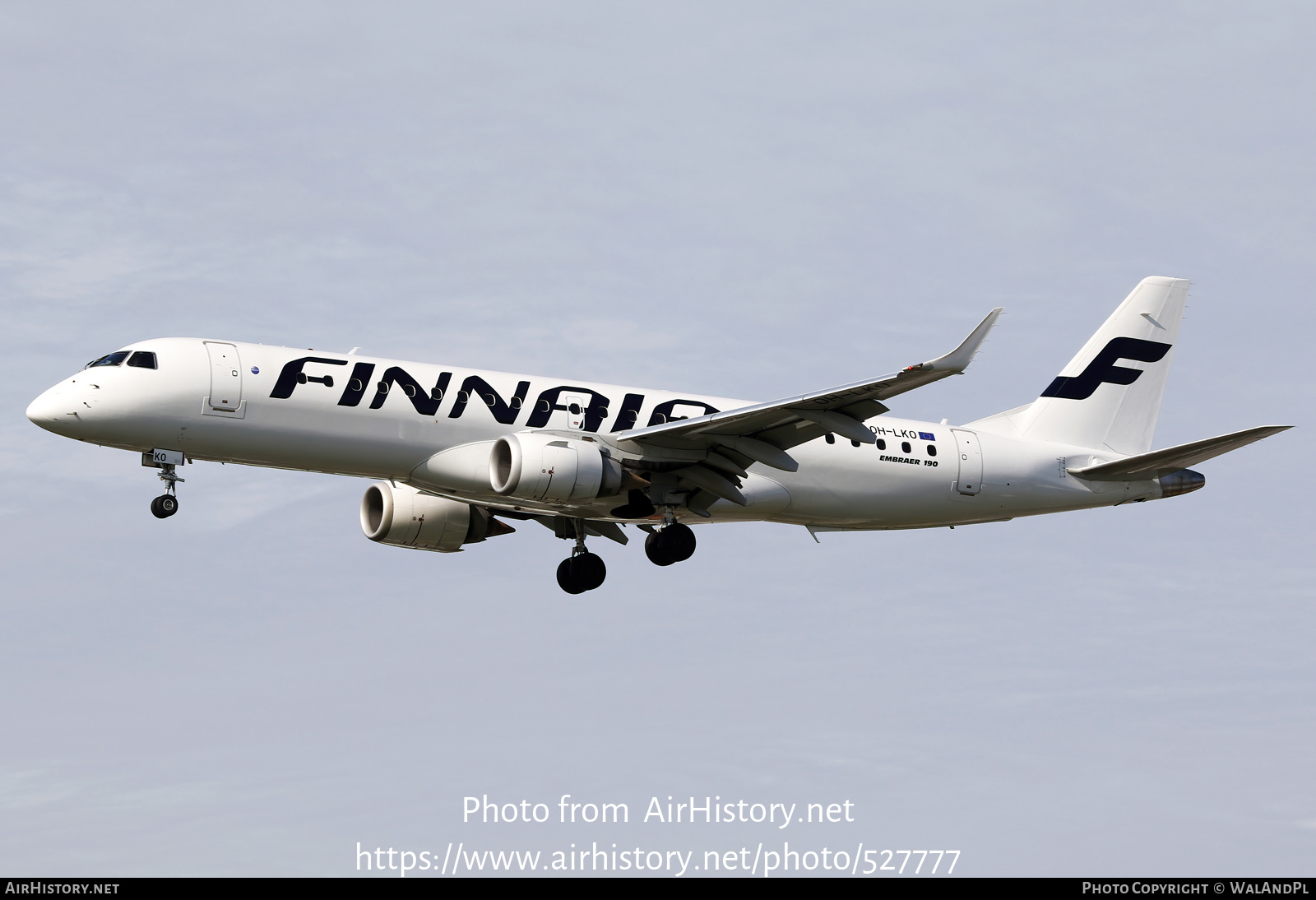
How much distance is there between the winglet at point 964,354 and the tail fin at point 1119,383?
41.6 feet

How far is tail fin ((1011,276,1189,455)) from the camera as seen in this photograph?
42.4m

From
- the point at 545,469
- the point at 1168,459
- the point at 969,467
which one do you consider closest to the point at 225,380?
the point at 545,469

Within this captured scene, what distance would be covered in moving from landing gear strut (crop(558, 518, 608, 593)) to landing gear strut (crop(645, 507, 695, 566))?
3.74 meters

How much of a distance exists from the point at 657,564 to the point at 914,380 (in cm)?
906

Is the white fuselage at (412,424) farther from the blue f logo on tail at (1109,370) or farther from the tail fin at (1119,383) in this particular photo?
the blue f logo on tail at (1109,370)

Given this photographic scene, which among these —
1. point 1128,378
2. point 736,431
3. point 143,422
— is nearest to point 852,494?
point 736,431

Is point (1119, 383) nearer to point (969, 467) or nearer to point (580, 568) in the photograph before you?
point (969, 467)

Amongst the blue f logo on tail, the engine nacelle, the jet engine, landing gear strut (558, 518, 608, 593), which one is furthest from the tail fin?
the jet engine

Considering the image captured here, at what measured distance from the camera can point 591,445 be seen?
3475 centimetres

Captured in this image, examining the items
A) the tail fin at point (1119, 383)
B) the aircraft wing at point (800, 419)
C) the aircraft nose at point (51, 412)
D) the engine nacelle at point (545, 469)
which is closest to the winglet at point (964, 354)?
the aircraft wing at point (800, 419)

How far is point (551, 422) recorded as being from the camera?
116 ft

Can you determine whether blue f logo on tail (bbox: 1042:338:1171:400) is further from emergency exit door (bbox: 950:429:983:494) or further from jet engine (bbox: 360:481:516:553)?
jet engine (bbox: 360:481:516:553)

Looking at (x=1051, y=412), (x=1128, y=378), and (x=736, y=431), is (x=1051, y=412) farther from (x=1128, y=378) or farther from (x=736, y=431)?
(x=736, y=431)

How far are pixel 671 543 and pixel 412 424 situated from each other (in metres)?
6.74
